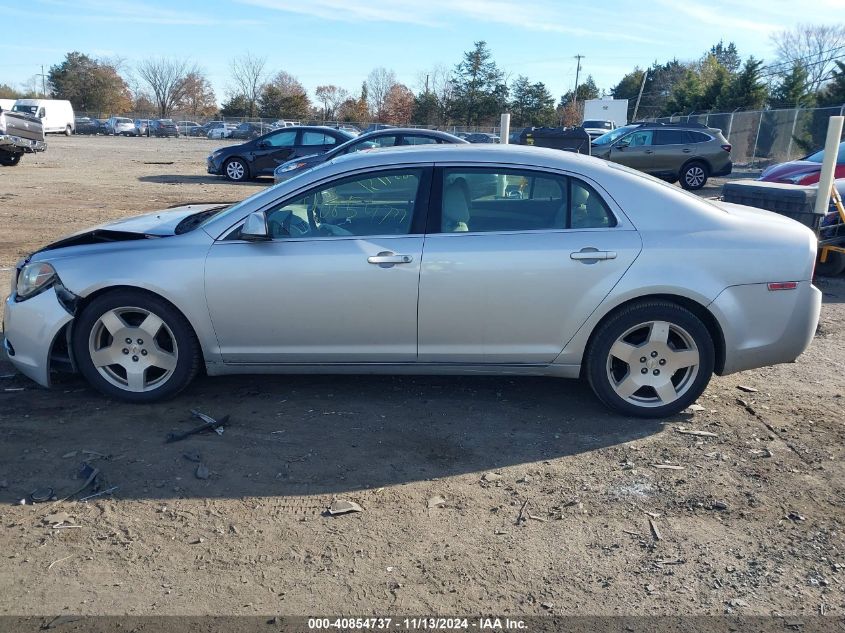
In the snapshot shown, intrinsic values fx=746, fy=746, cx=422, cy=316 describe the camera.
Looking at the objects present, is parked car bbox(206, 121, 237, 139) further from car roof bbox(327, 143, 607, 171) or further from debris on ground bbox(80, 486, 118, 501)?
debris on ground bbox(80, 486, 118, 501)

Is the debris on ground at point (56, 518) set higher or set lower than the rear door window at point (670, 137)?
lower

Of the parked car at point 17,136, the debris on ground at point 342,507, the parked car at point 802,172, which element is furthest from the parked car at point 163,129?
the debris on ground at point 342,507

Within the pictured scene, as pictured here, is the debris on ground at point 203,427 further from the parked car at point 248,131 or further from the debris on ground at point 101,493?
the parked car at point 248,131

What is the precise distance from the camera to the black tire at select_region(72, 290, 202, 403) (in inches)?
183

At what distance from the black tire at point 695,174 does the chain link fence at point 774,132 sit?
664cm

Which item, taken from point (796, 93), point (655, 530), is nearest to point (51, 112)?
point (796, 93)

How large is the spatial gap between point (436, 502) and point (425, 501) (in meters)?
0.06

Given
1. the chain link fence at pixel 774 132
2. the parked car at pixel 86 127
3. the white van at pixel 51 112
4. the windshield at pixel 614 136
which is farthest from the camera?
the parked car at pixel 86 127

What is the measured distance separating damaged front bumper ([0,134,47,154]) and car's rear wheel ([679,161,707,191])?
18.8 metres

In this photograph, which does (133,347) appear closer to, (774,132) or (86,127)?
(774,132)

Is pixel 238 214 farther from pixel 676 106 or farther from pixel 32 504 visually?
pixel 676 106

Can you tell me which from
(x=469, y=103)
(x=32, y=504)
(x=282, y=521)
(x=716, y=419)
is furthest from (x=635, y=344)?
(x=469, y=103)

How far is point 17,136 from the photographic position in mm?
21312

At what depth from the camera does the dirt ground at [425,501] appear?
3.07 m
